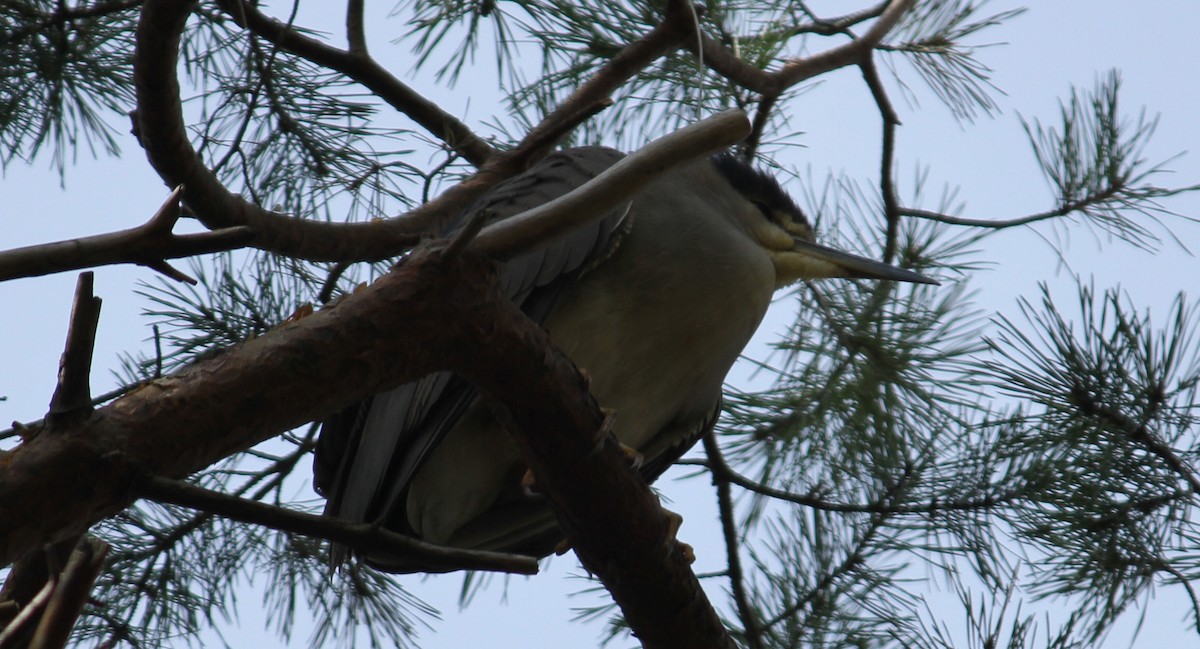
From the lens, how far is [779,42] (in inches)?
99.3

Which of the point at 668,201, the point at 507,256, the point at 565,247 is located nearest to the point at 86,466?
the point at 507,256

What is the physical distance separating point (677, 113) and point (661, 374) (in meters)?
0.74

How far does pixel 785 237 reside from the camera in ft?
8.54

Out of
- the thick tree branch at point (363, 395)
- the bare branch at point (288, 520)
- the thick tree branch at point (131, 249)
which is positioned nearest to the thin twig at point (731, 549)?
the thick tree branch at point (363, 395)

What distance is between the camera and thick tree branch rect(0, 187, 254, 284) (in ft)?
3.32

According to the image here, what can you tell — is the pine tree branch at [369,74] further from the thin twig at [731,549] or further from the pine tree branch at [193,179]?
the thin twig at [731,549]

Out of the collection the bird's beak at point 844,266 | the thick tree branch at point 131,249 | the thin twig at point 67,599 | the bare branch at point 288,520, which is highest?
the bird's beak at point 844,266

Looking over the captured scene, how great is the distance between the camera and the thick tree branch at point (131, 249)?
1.01 meters

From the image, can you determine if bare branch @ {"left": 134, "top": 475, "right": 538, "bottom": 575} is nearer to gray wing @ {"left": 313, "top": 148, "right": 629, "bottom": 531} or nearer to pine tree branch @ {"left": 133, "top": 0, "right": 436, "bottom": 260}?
pine tree branch @ {"left": 133, "top": 0, "right": 436, "bottom": 260}

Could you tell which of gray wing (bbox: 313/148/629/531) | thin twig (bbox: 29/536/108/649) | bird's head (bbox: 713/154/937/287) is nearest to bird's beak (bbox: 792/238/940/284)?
bird's head (bbox: 713/154/937/287)

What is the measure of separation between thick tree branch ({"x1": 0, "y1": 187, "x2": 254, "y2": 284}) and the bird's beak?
1.59 m

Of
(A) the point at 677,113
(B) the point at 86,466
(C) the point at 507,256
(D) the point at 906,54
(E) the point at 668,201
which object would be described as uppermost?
(D) the point at 906,54

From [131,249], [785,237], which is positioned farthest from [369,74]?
[131,249]

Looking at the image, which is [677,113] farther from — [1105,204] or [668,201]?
[1105,204]
